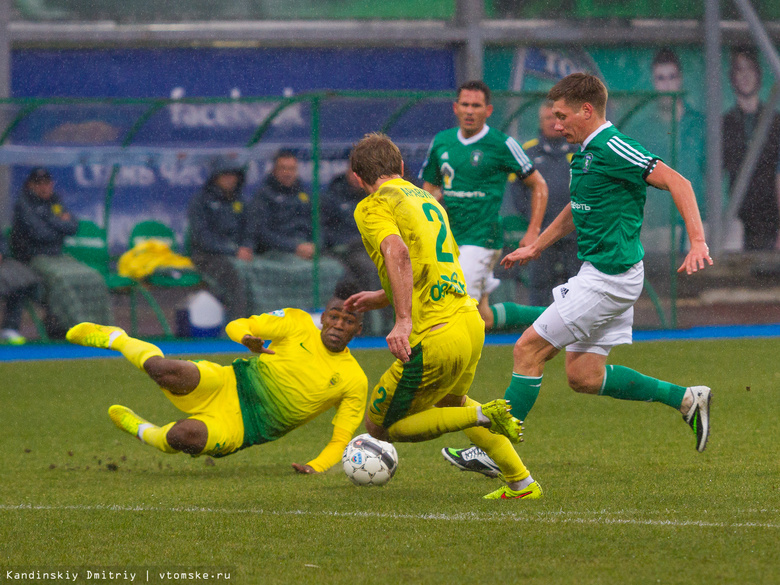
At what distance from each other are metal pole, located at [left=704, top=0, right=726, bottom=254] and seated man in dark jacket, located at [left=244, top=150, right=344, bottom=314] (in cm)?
747

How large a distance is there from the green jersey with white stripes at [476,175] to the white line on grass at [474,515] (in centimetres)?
394

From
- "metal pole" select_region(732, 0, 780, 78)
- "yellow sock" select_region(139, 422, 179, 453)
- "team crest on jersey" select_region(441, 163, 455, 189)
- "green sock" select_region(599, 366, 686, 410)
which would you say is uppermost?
"metal pole" select_region(732, 0, 780, 78)

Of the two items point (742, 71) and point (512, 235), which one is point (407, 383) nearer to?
point (512, 235)

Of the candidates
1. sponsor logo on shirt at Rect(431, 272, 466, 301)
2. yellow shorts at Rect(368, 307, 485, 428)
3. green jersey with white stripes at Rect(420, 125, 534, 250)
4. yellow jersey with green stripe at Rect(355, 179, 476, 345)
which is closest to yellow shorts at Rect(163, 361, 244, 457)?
yellow shorts at Rect(368, 307, 485, 428)

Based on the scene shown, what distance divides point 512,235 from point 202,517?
8240 millimetres

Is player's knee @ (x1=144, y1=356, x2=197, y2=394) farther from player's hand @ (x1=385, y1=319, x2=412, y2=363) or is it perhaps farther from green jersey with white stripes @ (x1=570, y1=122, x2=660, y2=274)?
green jersey with white stripes @ (x1=570, y1=122, x2=660, y2=274)

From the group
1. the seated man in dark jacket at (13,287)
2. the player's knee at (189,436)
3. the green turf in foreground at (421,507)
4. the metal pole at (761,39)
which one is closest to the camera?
the green turf in foreground at (421,507)

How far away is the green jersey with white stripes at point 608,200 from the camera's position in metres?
5.27

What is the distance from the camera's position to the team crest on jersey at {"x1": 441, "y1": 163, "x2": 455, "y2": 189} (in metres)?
8.64

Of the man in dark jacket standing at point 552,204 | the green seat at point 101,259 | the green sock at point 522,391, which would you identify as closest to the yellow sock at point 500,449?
the green sock at point 522,391

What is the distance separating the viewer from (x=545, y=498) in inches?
200

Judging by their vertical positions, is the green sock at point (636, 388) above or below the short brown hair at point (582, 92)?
below

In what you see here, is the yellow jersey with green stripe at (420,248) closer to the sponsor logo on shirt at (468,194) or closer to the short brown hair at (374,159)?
the short brown hair at (374,159)

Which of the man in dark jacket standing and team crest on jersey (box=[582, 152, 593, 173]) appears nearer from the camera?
team crest on jersey (box=[582, 152, 593, 173])
